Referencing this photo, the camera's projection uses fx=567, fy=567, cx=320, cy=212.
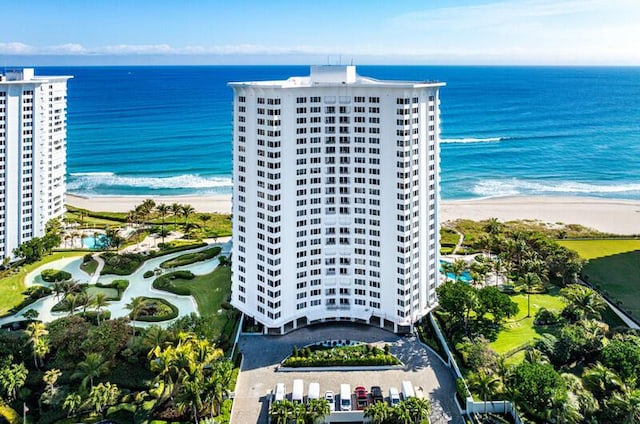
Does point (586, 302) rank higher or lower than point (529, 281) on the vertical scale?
lower

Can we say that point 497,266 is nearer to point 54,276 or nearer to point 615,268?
point 615,268

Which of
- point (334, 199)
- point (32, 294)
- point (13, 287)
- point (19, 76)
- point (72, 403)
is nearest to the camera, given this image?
point (72, 403)

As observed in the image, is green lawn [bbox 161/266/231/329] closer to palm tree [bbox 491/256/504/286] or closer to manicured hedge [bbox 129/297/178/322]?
manicured hedge [bbox 129/297/178/322]

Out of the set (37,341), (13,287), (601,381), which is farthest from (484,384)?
(13,287)

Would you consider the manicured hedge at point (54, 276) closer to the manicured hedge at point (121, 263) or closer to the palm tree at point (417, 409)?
the manicured hedge at point (121, 263)

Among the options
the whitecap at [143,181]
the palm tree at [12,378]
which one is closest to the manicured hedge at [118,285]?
the palm tree at [12,378]

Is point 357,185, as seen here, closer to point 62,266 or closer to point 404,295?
point 404,295

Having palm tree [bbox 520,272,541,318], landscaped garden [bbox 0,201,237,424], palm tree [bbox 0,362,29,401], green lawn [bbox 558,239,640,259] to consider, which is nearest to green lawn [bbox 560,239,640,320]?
green lawn [bbox 558,239,640,259]
